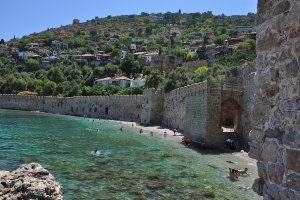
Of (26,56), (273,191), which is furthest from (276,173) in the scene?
(26,56)

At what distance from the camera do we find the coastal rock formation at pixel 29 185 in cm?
985

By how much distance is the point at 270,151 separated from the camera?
3.65m

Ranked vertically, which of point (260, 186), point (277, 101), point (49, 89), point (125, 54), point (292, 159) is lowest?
point (260, 186)

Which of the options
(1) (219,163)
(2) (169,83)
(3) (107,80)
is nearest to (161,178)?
(1) (219,163)

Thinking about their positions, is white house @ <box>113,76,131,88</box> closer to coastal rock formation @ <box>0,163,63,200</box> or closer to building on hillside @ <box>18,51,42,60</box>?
building on hillside @ <box>18,51,42,60</box>

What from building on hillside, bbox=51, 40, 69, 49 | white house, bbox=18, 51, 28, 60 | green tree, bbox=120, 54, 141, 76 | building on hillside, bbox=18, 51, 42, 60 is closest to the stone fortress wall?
green tree, bbox=120, 54, 141, 76

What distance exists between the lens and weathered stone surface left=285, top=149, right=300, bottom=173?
324 cm

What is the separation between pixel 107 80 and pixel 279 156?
249 ft

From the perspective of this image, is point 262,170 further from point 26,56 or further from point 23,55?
point 23,55

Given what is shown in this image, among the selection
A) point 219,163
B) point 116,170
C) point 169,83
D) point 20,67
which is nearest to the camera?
point 116,170

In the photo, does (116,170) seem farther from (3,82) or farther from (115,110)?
(3,82)

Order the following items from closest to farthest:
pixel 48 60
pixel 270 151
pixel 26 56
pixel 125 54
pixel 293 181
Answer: pixel 293 181
pixel 270 151
pixel 125 54
pixel 48 60
pixel 26 56

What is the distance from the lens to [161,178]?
50.5 ft

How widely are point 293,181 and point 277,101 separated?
27.9 inches
